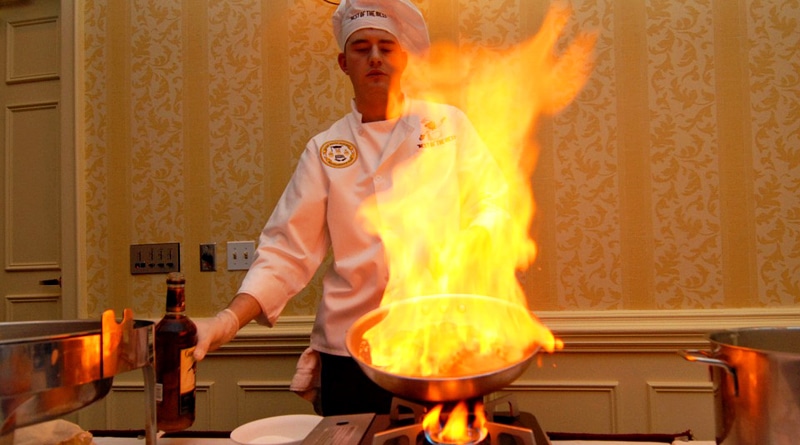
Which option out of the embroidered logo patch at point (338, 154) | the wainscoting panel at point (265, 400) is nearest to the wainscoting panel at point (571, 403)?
the wainscoting panel at point (265, 400)

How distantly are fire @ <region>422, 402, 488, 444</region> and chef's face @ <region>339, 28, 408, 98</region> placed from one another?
979mm

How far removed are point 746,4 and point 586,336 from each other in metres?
1.37

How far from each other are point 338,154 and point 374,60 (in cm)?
28

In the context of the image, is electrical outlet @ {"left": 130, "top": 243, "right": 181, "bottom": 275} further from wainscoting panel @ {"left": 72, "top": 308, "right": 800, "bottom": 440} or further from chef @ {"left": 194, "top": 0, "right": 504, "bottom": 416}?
chef @ {"left": 194, "top": 0, "right": 504, "bottom": 416}

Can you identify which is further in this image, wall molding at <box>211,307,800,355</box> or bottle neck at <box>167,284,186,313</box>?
wall molding at <box>211,307,800,355</box>

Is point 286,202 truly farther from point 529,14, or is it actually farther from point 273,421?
point 529,14

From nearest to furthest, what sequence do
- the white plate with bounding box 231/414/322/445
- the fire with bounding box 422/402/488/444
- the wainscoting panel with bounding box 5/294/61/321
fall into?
the fire with bounding box 422/402/488/444, the white plate with bounding box 231/414/322/445, the wainscoting panel with bounding box 5/294/61/321

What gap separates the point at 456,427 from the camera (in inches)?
29.5

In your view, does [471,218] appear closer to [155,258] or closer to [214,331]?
[214,331]

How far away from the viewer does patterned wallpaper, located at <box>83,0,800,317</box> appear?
212cm

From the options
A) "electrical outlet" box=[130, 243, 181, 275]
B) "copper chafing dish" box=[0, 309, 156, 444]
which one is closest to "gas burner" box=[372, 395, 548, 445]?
"copper chafing dish" box=[0, 309, 156, 444]

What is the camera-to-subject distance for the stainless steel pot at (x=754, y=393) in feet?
2.09

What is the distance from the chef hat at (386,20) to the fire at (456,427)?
1.07 meters

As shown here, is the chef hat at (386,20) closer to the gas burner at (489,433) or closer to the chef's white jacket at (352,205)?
the chef's white jacket at (352,205)
